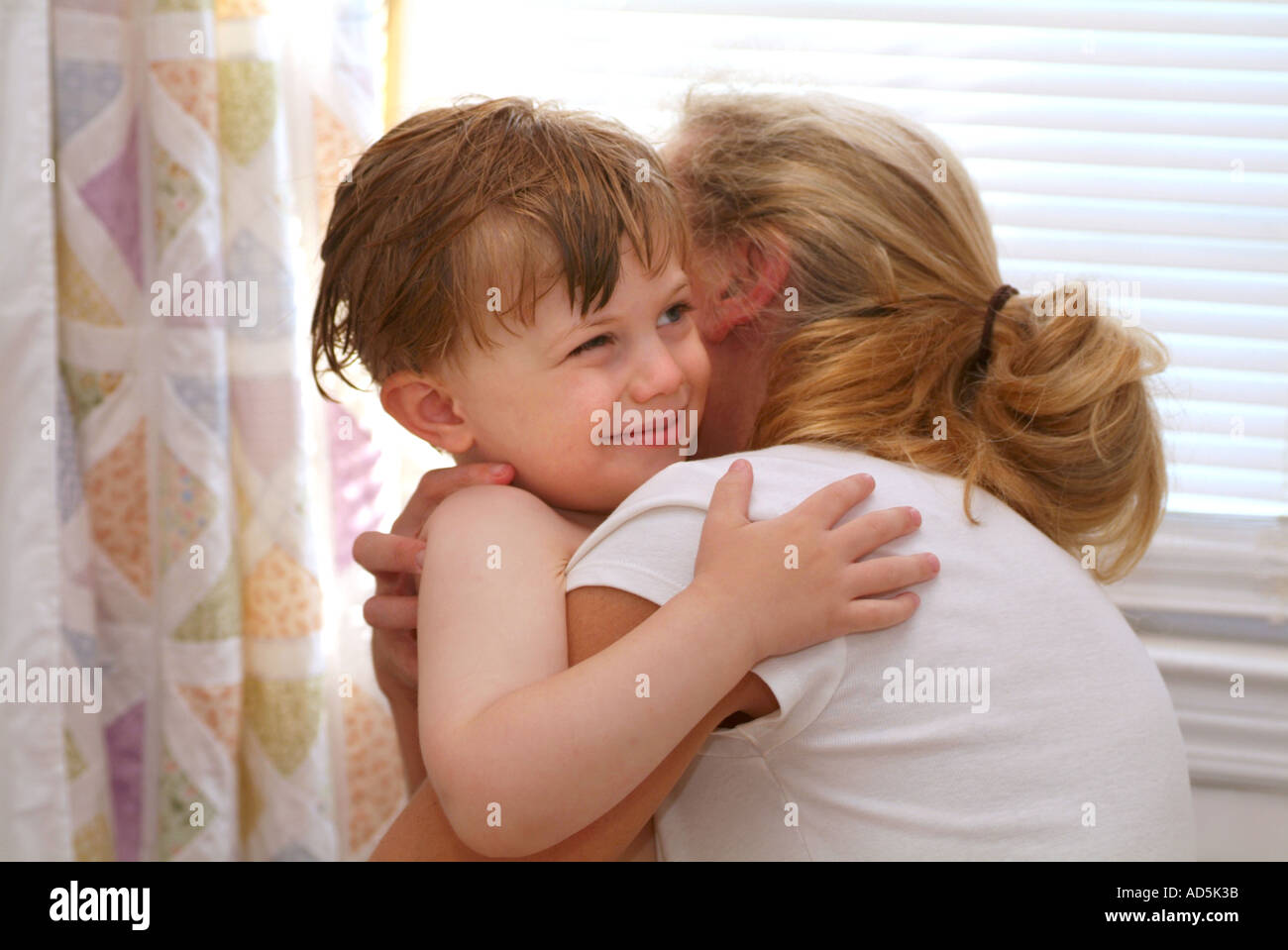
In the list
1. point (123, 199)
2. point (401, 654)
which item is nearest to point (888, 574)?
point (401, 654)

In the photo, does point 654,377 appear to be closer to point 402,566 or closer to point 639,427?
point 639,427

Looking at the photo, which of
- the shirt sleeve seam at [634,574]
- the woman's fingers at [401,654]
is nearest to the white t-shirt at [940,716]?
the shirt sleeve seam at [634,574]

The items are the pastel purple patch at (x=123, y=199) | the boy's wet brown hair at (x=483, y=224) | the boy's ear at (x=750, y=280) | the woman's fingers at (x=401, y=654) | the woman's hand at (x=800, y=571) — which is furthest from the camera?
the pastel purple patch at (x=123, y=199)

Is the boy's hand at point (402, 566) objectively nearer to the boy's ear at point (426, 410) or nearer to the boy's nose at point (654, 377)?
the boy's ear at point (426, 410)

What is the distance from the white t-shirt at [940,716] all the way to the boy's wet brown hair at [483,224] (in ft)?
0.68

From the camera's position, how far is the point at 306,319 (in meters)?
1.41

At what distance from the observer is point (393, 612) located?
108 cm

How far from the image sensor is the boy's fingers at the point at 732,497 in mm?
771

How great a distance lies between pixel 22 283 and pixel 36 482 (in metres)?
0.21

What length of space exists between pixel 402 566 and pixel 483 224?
0.35 meters

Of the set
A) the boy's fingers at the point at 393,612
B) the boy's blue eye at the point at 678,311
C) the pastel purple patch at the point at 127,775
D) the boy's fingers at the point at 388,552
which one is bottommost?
the pastel purple patch at the point at 127,775

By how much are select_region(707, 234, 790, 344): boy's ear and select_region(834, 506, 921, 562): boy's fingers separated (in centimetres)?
29

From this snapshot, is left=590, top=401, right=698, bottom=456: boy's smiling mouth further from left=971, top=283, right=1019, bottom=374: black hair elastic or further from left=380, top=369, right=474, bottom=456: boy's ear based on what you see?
left=971, top=283, right=1019, bottom=374: black hair elastic
